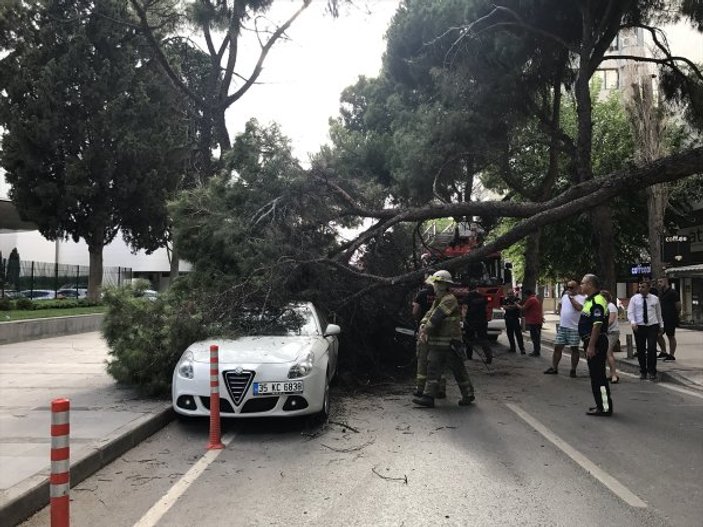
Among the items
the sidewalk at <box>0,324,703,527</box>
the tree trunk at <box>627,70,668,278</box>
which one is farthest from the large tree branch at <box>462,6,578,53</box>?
the sidewalk at <box>0,324,703,527</box>

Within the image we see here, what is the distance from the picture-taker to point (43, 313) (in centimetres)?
1920

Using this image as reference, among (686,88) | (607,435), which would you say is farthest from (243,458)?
(686,88)

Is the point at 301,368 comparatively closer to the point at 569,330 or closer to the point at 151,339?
the point at 151,339

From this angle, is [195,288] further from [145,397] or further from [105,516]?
[105,516]

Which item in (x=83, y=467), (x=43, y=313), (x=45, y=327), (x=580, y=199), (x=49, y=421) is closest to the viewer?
(x=83, y=467)

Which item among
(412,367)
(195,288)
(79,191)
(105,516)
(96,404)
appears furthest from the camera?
(79,191)

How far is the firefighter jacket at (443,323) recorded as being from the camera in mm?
8289

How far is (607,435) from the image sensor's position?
6848 mm

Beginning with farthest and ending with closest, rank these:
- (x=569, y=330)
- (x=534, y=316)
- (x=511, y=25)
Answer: (x=534, y=316) → (x=511, y=25) → (x=569, y=330)

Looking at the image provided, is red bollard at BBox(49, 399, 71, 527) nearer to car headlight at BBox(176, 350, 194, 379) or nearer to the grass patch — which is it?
car headlight at BBox(176, 350, 194, 379)

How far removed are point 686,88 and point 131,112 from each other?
1905 centimetres

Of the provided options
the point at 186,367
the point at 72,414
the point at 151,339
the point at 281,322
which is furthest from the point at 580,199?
the point at 72,414

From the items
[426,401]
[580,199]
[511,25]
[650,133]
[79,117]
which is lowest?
[426,401]

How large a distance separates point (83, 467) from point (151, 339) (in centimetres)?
334
